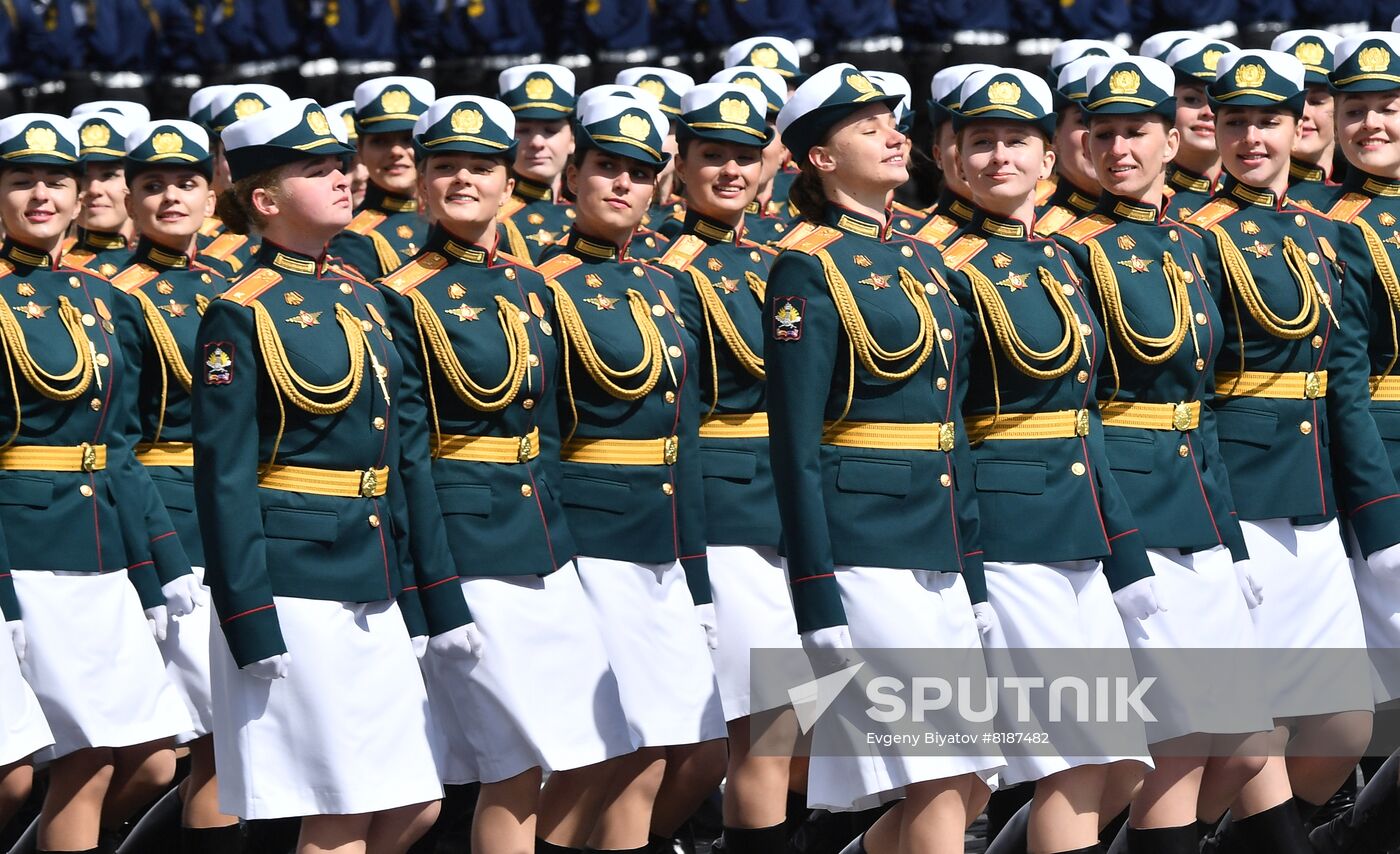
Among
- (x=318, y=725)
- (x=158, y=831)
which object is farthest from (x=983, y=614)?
(x=158, y=831)

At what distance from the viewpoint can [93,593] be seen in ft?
24.4

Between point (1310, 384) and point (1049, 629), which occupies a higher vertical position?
point (1310, 384)

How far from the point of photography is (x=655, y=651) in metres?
7.02

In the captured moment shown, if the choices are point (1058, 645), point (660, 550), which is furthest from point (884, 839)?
point (660, 550)

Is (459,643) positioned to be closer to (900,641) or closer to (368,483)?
(368,483)

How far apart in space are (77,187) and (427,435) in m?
1.85

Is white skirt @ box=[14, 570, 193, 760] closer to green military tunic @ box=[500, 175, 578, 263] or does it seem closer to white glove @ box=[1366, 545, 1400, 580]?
green military tunic @ box=[500, 175, 578, 263]

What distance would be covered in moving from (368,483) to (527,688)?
0.65 m

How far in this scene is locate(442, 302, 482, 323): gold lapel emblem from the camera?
6.68m

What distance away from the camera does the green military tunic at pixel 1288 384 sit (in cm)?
734

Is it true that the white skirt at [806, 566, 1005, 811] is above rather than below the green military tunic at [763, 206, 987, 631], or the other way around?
below

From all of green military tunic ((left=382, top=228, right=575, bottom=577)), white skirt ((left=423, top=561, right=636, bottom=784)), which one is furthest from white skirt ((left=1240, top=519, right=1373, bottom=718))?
green military tunic ((left=382, top=228, right=575, bottom=577))

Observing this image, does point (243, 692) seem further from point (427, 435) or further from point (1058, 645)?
point (1058, 645)

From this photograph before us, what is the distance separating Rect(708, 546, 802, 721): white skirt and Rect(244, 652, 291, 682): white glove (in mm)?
1704
